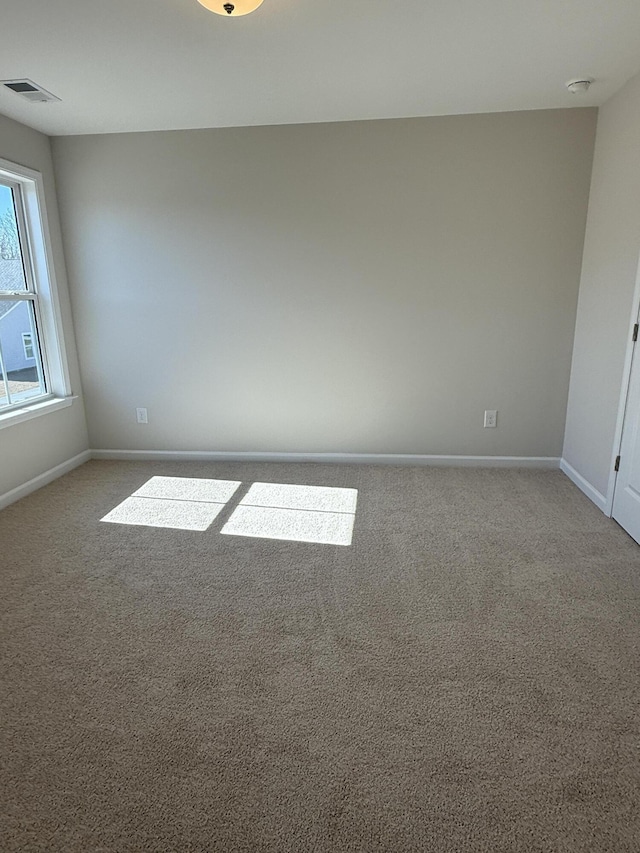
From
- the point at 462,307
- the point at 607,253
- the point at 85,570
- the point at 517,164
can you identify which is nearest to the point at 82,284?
the point at 85,570

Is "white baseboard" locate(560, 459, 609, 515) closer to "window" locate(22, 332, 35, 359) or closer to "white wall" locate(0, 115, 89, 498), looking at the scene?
"white wall" locate(0, 115, 89, 498)

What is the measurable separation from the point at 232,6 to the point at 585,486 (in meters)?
3.25

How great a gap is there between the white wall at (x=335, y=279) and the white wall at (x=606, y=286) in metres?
0.16

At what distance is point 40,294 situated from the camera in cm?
375

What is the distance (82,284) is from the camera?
396 centimetres

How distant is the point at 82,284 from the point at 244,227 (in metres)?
1.37

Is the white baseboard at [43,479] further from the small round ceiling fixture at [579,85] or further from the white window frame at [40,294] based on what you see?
the small round ceiling fixture at [579,85]

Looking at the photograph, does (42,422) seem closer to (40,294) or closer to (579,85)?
(40,294)

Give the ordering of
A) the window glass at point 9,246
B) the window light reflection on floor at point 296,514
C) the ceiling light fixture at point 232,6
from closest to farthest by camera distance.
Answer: the ceiling light fixture at point 232,6 < the window light reflection on floor at point 296,514 < the window glass at point 9,246

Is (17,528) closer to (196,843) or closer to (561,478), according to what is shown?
(196,843)

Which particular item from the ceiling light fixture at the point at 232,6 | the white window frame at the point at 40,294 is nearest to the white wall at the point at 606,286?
the ceiling light fixture at the point at 232,6

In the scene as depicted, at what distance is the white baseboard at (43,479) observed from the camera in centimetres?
334

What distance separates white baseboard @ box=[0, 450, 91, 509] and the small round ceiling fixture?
4.20 m

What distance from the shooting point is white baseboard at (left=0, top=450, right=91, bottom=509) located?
334cm
